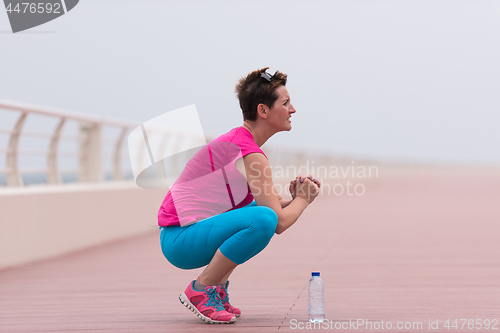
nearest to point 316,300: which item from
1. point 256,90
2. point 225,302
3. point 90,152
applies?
point 225,302

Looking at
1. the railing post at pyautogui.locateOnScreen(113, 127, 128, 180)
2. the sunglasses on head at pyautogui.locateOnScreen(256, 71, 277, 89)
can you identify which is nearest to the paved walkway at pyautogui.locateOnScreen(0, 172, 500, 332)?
the railing post at pyautogui.locateOnScreen(113, 127, 128, 180)

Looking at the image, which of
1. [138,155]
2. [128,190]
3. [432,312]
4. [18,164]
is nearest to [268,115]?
[432,312]

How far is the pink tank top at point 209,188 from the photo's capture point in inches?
146

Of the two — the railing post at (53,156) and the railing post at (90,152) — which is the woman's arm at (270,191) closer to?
the railing post at (53,156)

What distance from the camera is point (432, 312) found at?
404 centimetres

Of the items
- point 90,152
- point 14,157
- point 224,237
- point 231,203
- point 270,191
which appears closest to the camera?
point 270,191

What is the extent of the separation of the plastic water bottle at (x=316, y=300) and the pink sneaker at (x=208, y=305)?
1.43 feet

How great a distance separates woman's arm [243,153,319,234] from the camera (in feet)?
11.7

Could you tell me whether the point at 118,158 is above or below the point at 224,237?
below

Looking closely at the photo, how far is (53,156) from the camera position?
7.80 meters

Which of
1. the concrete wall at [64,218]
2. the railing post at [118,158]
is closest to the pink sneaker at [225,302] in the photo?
the concrete wall at [64,218]

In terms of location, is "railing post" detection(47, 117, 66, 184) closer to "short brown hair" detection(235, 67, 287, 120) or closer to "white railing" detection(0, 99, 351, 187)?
"white railing" detection(0, 99, 351, 187)

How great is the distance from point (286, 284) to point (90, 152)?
4.19 meters

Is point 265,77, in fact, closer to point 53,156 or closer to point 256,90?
point 256,90
